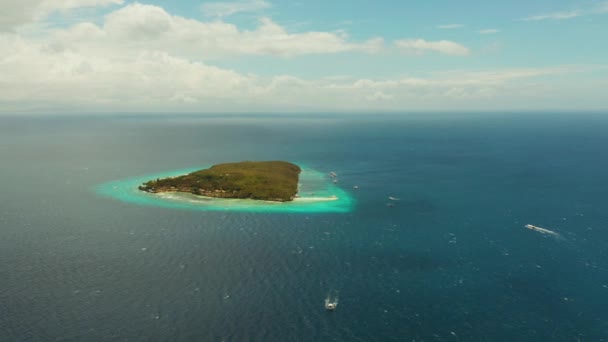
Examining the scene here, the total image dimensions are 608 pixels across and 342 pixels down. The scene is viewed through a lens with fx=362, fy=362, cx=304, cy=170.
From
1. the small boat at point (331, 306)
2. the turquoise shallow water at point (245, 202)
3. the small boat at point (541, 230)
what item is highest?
the turquoise shallow water at point (245, 202)

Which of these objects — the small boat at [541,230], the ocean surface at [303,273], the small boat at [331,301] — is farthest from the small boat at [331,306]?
the small boat at [541,230]

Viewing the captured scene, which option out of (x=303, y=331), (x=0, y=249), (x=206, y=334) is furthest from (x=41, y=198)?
(x=303, y=331)

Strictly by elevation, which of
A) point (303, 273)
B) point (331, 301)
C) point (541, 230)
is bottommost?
point (331, 301)

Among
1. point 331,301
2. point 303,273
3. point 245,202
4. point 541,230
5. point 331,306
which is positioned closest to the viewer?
point 331,306

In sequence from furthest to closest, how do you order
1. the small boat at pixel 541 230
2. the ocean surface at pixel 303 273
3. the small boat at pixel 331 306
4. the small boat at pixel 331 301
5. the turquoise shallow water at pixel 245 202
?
the turquoise shallow water at pixel 245 202 → the small boat at pixel 541 230 → the small boat at pixel 331 301 → the small boat at pixel 331 306 → the ocean surface at pixel 303 273

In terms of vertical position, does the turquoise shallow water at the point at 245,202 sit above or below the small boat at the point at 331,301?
above

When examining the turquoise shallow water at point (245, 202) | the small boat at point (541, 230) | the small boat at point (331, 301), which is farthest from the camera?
the turquoise shallow water at point (245, 202)

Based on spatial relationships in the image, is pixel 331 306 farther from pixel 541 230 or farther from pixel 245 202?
pixel 245 202

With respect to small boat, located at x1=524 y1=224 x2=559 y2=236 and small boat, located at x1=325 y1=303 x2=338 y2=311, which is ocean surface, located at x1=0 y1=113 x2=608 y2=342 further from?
small boat, located at x1=524 y1=224 x2=559 y2=236

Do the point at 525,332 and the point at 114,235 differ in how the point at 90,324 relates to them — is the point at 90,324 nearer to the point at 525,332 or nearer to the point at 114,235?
the point at 114,235

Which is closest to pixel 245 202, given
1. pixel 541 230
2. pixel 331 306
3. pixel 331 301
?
pixel 331 301

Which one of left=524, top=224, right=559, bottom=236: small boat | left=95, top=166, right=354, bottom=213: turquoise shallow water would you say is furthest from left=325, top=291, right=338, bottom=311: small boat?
left=524, top=224, right=559, bottom=236: small boat

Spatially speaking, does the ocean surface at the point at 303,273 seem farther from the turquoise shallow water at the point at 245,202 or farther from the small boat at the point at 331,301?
the turquoise shallow water at the point at 245,202
